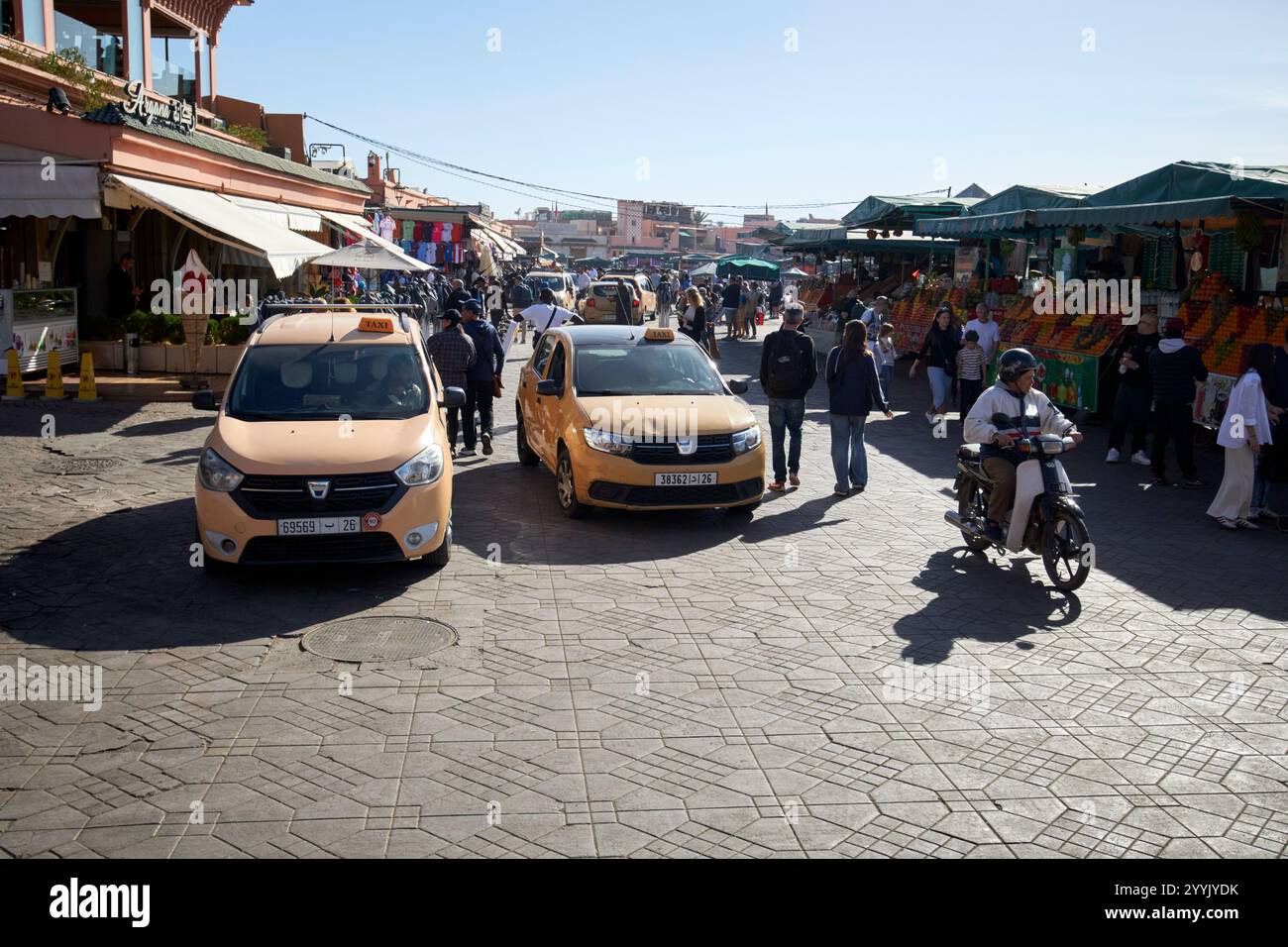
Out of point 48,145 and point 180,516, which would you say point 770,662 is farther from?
point 48,145

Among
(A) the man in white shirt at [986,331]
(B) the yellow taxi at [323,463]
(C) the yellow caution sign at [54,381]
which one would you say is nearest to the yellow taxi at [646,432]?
(B) the yellow taxi at [323,463]

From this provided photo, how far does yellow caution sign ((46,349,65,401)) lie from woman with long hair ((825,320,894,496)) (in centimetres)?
1105

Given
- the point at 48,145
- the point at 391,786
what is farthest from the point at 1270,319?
the point at 48,145

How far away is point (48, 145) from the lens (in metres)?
17.3

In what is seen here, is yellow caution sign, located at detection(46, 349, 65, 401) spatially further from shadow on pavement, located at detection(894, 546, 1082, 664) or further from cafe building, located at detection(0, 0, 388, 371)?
shadow on pavement, located at detection(894, 546, 1082, 664)

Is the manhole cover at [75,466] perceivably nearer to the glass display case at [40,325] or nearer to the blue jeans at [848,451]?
the glass display case at [40,325]

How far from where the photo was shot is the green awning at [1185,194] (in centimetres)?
1372

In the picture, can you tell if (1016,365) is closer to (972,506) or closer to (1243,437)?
(972,506)

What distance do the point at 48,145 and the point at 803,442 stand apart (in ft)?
38.1

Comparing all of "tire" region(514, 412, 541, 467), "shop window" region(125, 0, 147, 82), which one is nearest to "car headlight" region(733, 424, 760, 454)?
"tire" region(514, 412, 541, 467)

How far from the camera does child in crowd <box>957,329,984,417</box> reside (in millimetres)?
17000

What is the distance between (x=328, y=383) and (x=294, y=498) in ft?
5.28

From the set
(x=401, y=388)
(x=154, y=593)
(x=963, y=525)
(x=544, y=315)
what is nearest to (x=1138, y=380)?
(x=963, y=525)

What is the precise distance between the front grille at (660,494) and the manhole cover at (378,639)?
3070 millimetres
